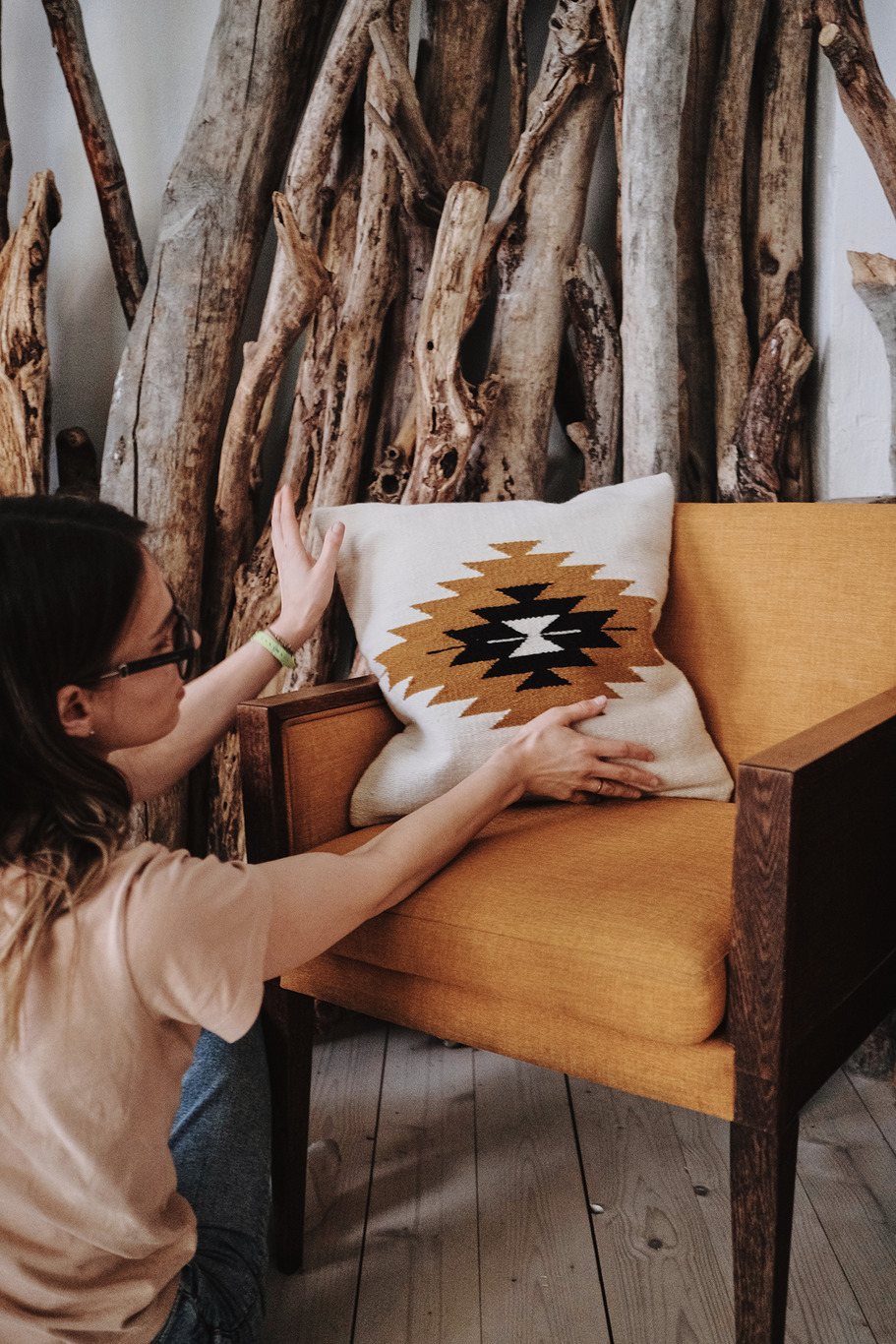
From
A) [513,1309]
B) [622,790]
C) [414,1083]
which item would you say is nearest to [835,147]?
[622,790]

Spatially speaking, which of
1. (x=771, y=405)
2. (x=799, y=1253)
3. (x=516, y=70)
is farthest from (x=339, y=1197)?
(x=516, y=70)

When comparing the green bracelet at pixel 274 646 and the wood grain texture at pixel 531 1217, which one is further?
the green bracelet at pixel 274 646

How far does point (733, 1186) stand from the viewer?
96 centimetres

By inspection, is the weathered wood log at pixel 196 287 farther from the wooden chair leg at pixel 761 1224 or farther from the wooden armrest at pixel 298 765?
the wooden chair leg at pixel 761 1224

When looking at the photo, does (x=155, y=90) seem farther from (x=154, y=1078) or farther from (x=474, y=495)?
(x=154, y=1078)

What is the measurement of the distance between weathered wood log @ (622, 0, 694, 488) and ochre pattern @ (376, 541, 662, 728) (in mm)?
624

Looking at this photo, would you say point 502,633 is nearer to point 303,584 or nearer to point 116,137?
point 303,584

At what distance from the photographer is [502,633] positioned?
53.4 inches

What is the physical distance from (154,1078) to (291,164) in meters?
1.82

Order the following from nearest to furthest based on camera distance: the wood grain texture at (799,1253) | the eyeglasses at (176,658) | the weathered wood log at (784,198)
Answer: the eyeglasses at (176,658)
the wood grain texture at (799,1253)
the weathered wood log at (784,198)

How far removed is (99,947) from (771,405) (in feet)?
5.36

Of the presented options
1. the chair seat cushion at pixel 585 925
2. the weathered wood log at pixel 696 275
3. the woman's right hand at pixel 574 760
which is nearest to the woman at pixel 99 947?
the chair seat cushion at pixel 585 925

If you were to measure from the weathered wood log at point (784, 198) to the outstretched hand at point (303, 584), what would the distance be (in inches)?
39.1

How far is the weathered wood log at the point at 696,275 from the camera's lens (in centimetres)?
197
